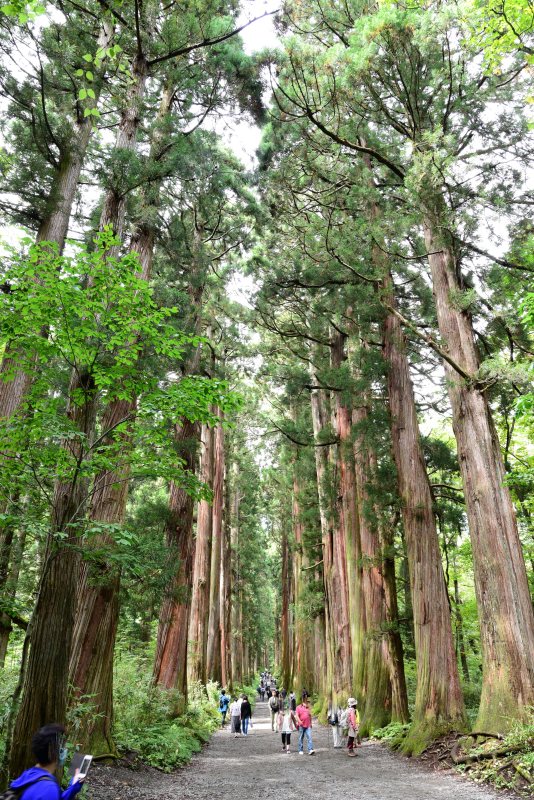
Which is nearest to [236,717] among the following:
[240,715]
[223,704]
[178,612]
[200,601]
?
[240,715]

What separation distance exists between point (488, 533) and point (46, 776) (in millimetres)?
6931

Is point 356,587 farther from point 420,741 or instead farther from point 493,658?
point 493,658

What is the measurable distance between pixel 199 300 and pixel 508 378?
8.14m

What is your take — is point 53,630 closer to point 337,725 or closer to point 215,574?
point 337,725

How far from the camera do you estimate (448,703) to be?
813 cm

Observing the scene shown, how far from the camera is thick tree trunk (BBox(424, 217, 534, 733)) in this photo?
22.2 feet

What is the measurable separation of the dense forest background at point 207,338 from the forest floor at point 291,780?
1.99ft

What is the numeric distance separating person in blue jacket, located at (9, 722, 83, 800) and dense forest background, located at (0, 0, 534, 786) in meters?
1.56

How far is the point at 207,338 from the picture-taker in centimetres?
998

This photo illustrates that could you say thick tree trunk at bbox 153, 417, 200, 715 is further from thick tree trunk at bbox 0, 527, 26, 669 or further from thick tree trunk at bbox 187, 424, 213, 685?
thick tree trunk at bbox 187, 424, 213, 685

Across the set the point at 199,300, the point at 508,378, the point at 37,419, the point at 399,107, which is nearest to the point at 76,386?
the point at 37,419

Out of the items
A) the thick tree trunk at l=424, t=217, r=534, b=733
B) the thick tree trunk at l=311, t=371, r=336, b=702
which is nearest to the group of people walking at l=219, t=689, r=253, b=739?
the thick tree trunk at l=311, t=371, r=336, b=702

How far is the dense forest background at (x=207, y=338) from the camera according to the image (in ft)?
16.1

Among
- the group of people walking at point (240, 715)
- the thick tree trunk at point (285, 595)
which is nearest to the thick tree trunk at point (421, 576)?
the group of people walking at point (240, 715)
